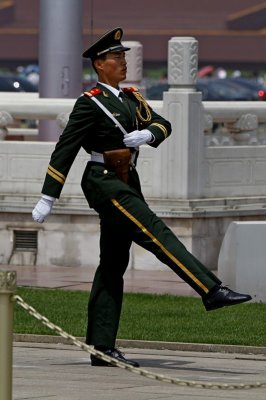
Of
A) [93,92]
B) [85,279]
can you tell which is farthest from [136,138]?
[85,279]

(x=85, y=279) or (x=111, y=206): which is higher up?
(x=111, y=206)

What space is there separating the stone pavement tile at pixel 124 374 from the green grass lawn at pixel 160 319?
0.51 meters

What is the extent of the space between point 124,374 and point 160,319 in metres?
3.07

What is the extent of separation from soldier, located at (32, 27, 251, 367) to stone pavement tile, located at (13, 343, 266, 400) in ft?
1.00

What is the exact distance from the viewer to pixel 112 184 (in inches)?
425

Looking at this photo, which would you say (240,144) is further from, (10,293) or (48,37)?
(10,293)

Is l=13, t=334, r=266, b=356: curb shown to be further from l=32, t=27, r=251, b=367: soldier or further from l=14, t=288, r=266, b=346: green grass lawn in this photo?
l=32, t=27, r=251, b=367: soldier

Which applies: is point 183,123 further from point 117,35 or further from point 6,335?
point 6,335

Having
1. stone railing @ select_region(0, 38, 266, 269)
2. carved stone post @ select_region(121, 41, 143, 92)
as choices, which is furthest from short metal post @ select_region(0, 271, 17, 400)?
carved stone post @ select_region(121, 41, 143, 92)

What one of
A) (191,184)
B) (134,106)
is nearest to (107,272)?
(134,106)

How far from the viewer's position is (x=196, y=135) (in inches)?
722

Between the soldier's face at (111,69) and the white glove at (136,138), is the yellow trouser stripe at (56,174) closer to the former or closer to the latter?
the white glove at (136,138)

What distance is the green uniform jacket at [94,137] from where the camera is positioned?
424 inches

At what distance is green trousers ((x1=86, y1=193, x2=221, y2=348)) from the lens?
10.6 m
